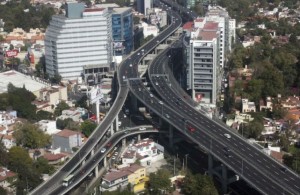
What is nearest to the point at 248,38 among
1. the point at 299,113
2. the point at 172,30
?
the point at 172,30

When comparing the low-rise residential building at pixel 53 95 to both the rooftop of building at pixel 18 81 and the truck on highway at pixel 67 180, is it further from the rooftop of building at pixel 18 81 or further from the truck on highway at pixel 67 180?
the truck on highway at pixel 67 180

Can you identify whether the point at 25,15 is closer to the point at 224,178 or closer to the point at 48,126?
the point at 48,126

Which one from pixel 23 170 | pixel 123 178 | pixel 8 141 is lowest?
pixel 123 178

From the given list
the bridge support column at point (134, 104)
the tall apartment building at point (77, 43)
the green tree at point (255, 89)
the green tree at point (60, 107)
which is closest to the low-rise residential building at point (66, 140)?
the green tree at point (60, 107)

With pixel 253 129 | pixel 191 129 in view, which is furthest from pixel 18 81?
pixel 253 129

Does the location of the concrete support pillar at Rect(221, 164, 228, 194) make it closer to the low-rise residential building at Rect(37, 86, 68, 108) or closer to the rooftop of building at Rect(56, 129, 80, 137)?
the rooftop of building at Rect(56, 129, 80, 137)
